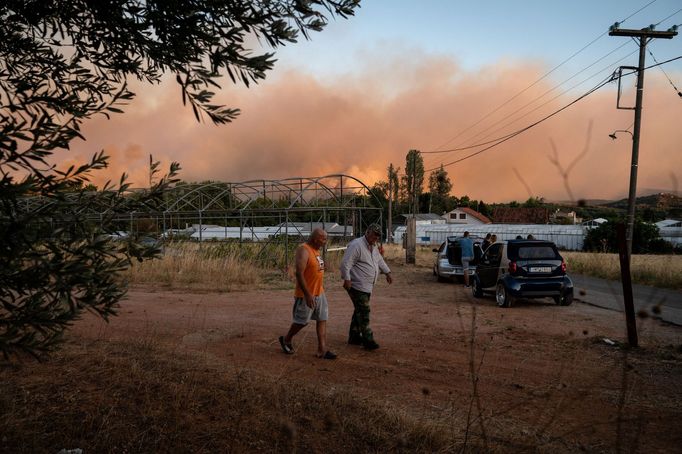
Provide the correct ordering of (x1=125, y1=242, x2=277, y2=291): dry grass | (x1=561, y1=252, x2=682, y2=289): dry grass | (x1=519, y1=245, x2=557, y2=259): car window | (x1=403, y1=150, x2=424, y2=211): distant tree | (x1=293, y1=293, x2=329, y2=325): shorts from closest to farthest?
(x1=293, y1=293, x2=329, y2=325): shorts < (x1=519, y1=245, x2=557, y2=259): car window < (x1=125, y1=242, x2=277, y2=291): dry grass < (x1=561, y1=252, x2=682, y2=289): dry grass < (x1=403, y1=150, x2=424, y2=211): distant tree

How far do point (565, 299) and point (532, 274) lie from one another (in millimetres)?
1214

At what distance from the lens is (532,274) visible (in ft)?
42.6

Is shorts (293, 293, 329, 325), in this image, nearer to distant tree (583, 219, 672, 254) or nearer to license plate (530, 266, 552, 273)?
license plate (530, 266, 552, 273)

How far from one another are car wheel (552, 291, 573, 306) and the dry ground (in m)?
0.57

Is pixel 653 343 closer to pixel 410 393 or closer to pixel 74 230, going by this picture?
pixel 410 393

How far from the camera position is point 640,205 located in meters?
2.63

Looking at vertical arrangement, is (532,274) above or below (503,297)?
above

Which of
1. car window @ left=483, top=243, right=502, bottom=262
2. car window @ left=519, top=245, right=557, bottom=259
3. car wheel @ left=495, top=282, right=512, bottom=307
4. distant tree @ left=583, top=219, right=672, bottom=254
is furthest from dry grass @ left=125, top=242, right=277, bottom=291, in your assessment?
distant tree @ left=583, top=219, right=672, bottom=254

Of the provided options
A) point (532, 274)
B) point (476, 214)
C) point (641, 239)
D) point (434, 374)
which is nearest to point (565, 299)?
point (532, 274)

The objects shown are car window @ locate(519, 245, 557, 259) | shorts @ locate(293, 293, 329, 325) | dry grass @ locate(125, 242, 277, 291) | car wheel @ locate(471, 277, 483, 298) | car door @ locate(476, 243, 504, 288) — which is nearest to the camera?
shorts @ locate(293, 293, 329, 325)

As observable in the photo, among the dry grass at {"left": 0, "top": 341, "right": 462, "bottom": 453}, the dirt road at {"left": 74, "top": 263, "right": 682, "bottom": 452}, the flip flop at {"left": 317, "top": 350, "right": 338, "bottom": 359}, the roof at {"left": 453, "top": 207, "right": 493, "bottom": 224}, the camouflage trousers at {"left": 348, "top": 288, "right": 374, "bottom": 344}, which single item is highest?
the roof at {"left": 453, "top": 207, "right": 493, "bottom": 224}

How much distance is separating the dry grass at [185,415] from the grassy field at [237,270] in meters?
8.94

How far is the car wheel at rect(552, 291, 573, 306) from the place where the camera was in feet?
43.3

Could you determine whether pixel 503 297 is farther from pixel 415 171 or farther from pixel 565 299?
pixel 415 171
